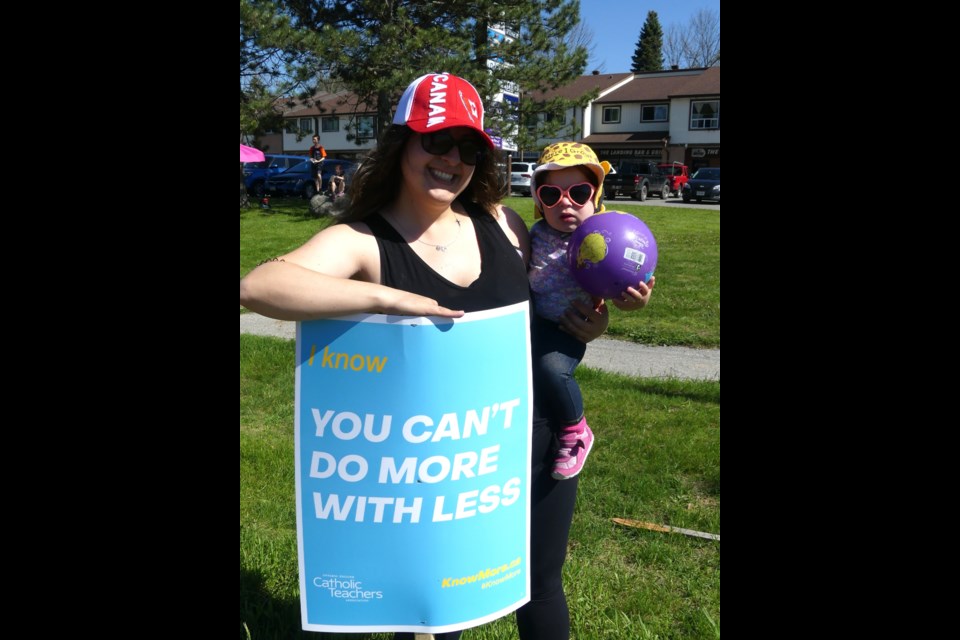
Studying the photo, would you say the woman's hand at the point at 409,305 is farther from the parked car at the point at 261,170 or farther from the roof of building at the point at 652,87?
the roof of building at the point at 652,87

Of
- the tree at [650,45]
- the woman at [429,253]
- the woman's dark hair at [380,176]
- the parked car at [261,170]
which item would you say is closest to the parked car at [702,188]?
the parked car at [261,170]

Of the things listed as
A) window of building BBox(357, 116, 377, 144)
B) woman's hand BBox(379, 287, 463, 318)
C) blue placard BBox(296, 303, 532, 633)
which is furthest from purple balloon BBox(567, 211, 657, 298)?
window of building BBox(357, 116, 377, 144)

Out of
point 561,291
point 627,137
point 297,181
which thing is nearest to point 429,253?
point 561,291

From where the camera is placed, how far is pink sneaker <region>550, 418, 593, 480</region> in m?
2.58

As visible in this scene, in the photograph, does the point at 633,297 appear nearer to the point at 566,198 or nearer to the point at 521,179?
the point at 566,198

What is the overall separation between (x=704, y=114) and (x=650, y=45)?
31.3 meters

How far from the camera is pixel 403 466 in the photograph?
2184 millimetres

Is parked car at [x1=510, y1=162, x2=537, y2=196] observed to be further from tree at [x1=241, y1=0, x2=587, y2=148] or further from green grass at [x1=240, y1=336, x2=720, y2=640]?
green grass at [x1=240, y1=336, x2=720, y2=640]

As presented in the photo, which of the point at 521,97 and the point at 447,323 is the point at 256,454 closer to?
the point at 447,323

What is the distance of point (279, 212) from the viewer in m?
20.8

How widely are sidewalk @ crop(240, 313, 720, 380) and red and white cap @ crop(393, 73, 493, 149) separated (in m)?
4.78

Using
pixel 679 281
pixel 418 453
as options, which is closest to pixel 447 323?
pixel 418 453

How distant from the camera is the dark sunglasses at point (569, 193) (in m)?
2.65

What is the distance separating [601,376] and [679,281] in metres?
4.87
